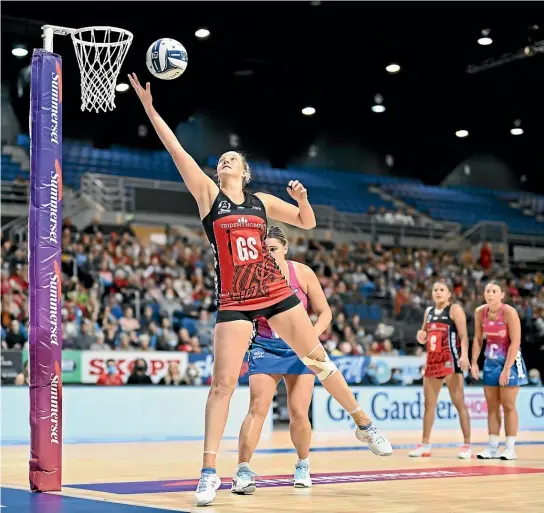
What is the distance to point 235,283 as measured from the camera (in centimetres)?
635

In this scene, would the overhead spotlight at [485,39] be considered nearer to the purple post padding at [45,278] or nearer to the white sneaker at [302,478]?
the purple post padding at [45,278]

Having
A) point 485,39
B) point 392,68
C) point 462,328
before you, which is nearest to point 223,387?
point 462,328

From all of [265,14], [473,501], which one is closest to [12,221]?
[265,14]

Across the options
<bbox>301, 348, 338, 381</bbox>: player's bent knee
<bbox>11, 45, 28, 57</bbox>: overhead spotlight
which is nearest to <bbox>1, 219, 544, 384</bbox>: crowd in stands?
<bbox>11, 45, 28, 57</bbox>: overhead spotlight

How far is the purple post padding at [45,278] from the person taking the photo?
22.8 feet

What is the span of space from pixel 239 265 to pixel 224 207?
41cm

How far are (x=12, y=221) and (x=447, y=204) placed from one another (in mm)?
16819

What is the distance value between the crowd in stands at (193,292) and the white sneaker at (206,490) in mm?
11328

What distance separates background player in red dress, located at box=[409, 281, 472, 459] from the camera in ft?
37.2

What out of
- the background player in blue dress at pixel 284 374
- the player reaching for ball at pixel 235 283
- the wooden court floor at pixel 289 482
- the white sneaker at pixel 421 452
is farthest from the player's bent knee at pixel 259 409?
the white sneaker at pixel 421 452

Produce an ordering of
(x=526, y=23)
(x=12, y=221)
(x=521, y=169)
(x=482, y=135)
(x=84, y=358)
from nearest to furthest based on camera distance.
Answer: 1. (x=84, y=358)
2. (x=526, y=23)
3. (x=12, y=221)
4. (x=482, y=135)
5. (x=521, y=169)

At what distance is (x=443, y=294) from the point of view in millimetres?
11430

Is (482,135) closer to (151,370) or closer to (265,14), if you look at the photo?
(265,14)

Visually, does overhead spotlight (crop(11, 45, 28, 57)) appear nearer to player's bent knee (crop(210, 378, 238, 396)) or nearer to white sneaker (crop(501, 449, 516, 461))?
white sneaker (crop(501, 449, 516, 461))
